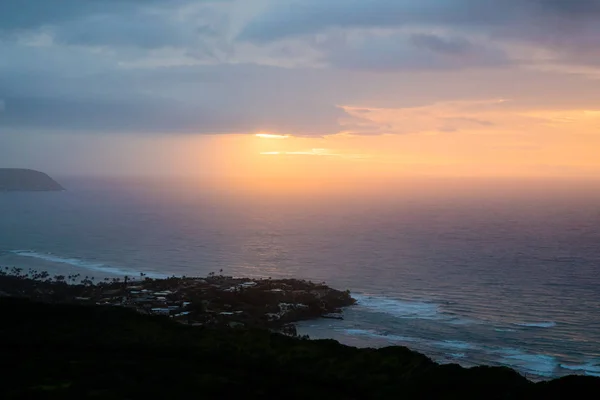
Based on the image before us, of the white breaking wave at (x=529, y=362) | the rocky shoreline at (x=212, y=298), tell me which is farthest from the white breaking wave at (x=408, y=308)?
the white breaking wave at (x=529, y=362)

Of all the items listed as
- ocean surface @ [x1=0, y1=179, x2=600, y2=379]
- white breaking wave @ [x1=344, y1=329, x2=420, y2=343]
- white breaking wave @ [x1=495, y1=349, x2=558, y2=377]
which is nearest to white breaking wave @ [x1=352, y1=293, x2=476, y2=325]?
ocean surface @ [x1=0, y1=179, x2=600, y2=379]

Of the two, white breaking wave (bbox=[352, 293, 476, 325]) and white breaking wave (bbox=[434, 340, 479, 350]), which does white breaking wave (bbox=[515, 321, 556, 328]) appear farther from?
white breaking wave (bbox=[434, 340, 479, 350])

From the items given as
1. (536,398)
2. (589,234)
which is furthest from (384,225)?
(536,398)

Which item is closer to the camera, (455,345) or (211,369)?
(211,369)

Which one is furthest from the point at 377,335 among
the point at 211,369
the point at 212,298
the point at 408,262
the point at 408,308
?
the point at 408,262

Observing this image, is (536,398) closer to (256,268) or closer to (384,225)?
(256,268)

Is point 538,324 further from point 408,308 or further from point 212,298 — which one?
point 212,298
